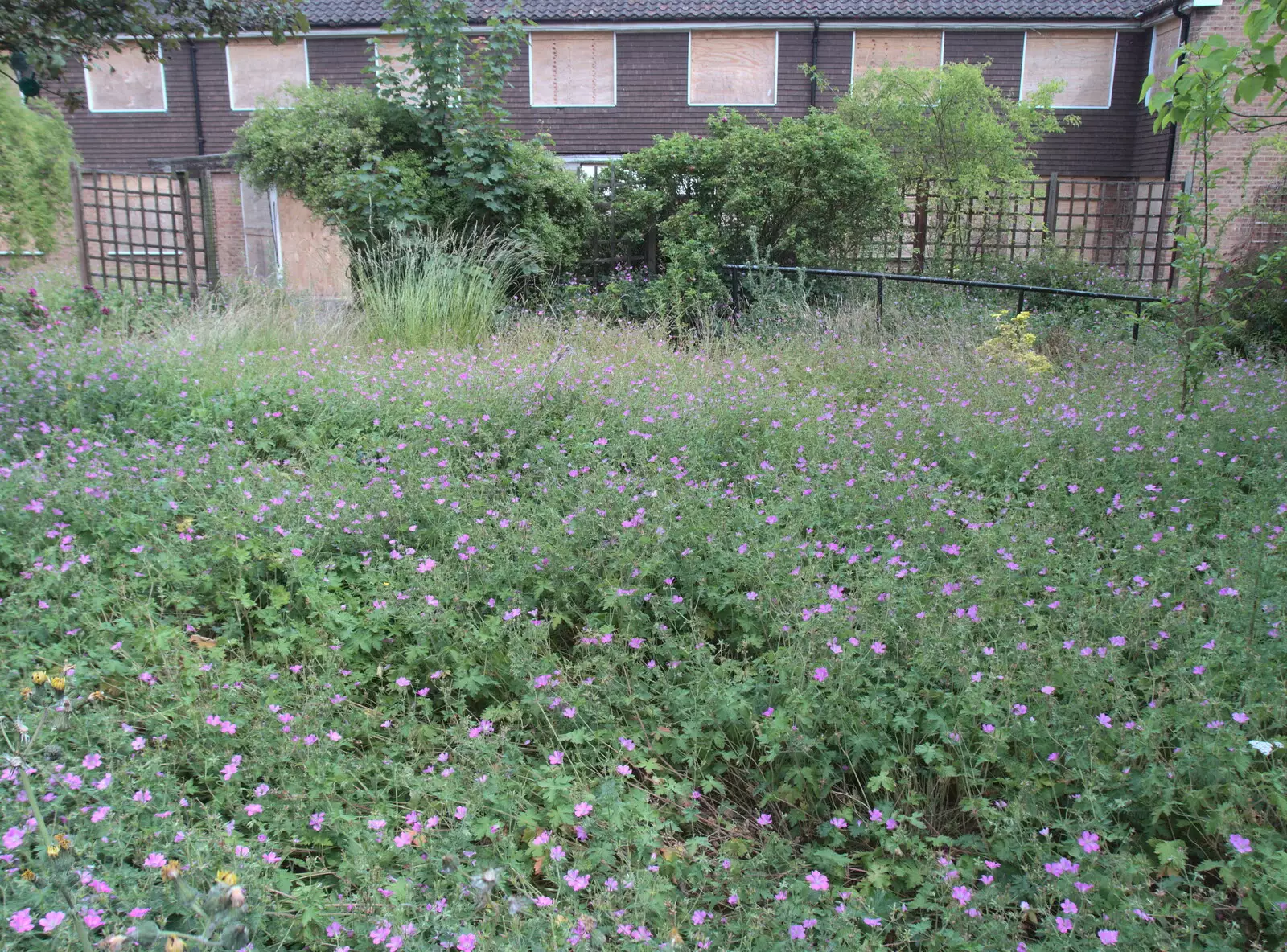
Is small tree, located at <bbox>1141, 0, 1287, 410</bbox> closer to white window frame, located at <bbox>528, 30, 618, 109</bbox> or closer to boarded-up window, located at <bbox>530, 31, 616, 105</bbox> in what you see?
white window frame, located at <bbox>528, 30, 618, 109</bbox>

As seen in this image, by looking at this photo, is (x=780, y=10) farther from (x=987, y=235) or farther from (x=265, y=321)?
(x=265, y=321)

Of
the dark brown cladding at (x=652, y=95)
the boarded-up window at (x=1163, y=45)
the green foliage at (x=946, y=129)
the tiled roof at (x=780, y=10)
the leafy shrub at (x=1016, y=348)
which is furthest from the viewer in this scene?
the dark brown cladding at (x=652, y=95)

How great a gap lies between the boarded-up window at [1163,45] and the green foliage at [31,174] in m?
17.0

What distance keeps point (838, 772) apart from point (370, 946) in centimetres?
116

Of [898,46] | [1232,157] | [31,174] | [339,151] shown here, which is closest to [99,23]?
[339,151]

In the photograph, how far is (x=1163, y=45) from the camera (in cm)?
1642

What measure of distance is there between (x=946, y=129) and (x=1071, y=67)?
7464 millimetres

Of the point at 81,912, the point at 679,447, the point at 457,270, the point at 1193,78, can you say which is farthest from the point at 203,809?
the point at 457,270

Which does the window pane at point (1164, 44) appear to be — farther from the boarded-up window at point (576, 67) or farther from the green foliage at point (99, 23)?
the green foliage at point (99, 23)

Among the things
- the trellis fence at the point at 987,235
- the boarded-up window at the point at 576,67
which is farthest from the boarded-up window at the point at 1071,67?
the boarded-up window at the point at 576,67

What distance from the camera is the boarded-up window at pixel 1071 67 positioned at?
56.6ft

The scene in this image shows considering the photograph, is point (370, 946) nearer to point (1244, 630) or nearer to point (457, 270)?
point (1244, 630)

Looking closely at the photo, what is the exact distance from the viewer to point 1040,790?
6.92 feet

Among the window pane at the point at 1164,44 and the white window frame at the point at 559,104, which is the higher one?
the window pane at the point at 1164,44
